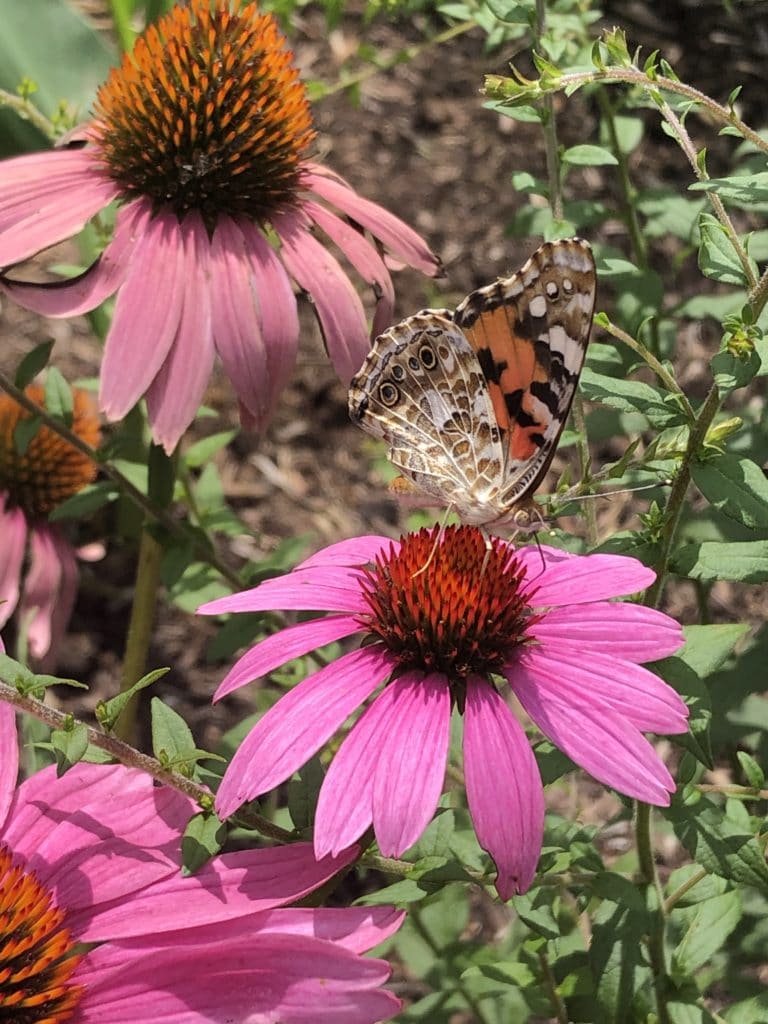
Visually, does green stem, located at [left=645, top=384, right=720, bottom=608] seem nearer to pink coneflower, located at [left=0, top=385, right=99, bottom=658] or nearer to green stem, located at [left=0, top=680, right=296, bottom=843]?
green stem, located at [left=0, top=680, right=296, bottom=843]

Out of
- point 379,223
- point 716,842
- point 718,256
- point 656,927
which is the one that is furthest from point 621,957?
point 379,223

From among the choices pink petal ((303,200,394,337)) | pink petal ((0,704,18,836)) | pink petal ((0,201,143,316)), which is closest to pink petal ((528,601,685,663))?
pink petal ((0,704,18,836))

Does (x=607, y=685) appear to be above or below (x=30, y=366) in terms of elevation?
below

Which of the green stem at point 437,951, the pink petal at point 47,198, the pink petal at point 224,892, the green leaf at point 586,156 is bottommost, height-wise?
the green stem at point 437,951

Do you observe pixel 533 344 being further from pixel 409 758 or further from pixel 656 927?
pixel 656 927

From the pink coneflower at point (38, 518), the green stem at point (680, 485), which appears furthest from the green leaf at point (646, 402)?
the pink coneflower at point (38, 518)

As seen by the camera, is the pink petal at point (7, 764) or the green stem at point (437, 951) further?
the green stem at point (437, 951)

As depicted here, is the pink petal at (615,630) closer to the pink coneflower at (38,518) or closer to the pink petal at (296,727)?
the pink petal at (296,727)
